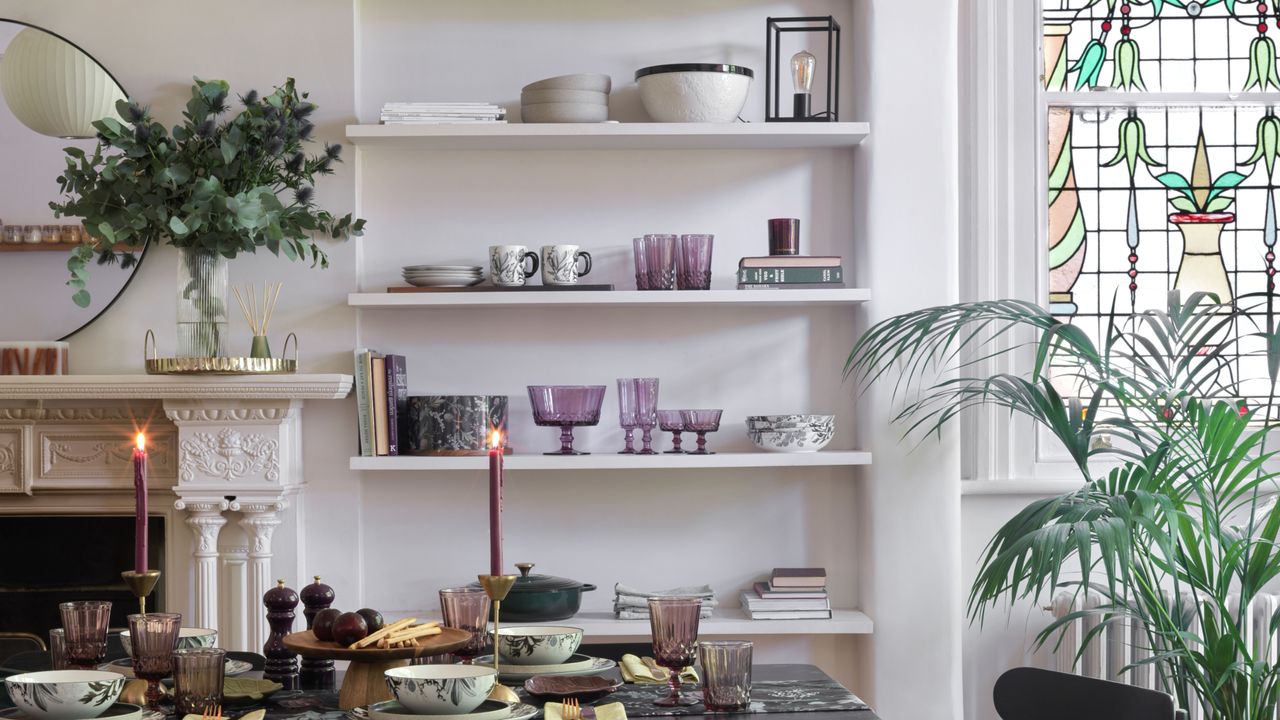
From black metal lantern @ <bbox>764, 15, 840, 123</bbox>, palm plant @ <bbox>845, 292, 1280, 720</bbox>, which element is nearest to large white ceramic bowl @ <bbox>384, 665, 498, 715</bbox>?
palm plant @ <bbox>845, 292, 1280, 720</bbox>

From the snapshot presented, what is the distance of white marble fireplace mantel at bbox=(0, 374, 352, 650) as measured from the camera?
2943 mm

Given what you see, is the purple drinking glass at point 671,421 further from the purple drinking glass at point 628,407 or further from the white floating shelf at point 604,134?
the white floating shelf at point 604,134

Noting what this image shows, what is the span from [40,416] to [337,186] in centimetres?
93

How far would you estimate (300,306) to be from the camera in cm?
312

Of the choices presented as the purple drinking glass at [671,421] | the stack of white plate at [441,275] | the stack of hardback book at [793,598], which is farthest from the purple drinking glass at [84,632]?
the stack of hardback book at [793,598]

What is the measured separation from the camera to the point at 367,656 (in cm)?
161

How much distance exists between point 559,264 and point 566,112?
1.23ft

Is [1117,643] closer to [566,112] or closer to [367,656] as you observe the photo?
[566,112]

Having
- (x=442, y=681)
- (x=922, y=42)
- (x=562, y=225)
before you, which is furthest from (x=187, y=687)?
(x=922, y=42)

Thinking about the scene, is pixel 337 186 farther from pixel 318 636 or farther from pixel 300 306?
pixel 318 636

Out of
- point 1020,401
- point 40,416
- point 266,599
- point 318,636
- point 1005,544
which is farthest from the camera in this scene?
point 40,416

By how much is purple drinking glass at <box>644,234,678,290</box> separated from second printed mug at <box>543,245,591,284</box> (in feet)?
0.60

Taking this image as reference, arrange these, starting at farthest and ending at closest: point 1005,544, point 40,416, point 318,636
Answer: point 40,416, point 1005,544, point 318,636

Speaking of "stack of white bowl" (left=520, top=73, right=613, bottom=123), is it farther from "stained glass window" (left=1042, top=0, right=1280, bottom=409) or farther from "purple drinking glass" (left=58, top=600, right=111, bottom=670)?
"purple drinking glass" (left=58, top=600, right=111, bottom=670)
